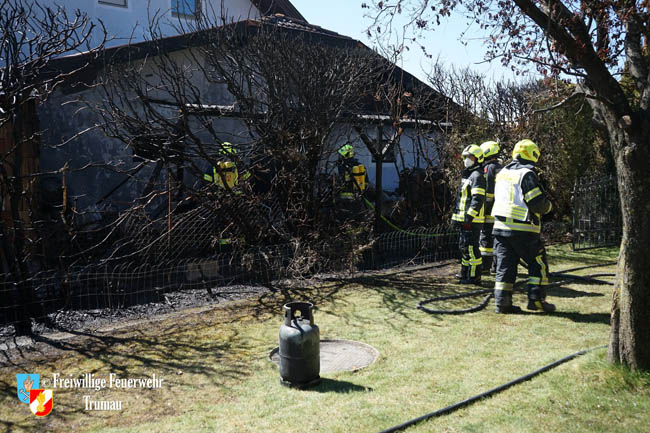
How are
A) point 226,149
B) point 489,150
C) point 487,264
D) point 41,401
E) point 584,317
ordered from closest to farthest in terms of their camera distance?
point 41,401, point 584,317, point 489,150, point 226,149, point 487,264

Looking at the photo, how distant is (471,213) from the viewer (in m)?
8.02

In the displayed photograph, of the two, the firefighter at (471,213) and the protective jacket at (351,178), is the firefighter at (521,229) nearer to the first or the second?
the firefighter at (471,213)

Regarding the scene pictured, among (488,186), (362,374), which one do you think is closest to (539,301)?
(488,186)

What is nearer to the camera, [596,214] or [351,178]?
[351,178]

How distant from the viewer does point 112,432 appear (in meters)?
3.88

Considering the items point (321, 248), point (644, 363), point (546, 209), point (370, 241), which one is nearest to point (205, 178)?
point (321, 248)

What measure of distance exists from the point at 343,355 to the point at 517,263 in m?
2.60

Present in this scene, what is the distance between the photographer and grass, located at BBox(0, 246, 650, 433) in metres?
3.93

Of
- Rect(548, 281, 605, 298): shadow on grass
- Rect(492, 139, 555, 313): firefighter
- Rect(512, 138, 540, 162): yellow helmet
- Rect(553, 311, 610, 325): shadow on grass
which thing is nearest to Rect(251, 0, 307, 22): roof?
Rect(512, 138, 540, 162): yellow helmet

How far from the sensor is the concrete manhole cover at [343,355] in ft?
16.6

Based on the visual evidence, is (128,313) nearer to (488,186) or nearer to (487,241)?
(487,241)

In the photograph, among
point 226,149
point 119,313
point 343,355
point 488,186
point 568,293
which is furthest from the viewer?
point 226,149

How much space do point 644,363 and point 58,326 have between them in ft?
19.7

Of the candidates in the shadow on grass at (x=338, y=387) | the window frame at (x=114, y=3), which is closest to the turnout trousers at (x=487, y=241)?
the shadow on grass at (x=338, y=387)
